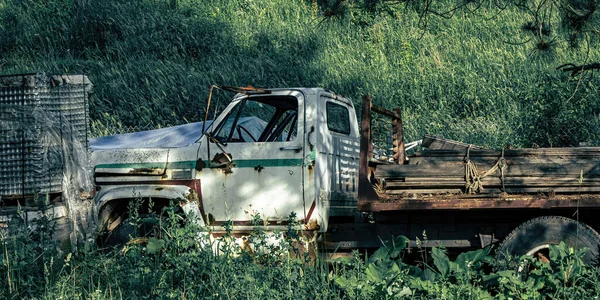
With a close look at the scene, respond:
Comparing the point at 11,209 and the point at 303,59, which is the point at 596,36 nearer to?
the point at 11,209

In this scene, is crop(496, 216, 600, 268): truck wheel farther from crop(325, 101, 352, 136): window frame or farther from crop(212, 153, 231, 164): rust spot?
crop(212, 153, 231, 164): rust spot

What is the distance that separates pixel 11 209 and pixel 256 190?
2262mm

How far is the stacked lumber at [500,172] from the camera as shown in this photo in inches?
258

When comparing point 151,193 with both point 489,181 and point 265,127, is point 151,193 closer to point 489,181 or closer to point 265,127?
point 265,127

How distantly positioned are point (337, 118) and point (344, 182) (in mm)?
724

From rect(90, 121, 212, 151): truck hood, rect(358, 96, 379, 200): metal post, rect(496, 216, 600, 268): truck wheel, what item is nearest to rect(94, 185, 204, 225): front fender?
rect(90, 121, 212, 151): truck hood

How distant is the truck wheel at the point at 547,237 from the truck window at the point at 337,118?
229cm

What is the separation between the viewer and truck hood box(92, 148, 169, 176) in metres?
7.66

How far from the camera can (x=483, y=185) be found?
664 cm

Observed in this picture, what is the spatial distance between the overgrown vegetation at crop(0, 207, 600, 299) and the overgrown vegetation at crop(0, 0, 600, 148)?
9381 mm

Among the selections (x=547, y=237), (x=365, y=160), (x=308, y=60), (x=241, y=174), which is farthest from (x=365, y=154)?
(x=308, y=60)

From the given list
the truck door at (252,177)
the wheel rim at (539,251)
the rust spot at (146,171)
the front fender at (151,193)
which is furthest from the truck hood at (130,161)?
the wheel rim at (539,251)

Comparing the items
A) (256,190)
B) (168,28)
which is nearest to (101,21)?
(168,28)

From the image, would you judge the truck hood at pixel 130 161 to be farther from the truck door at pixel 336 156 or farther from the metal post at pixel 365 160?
the metal post at pixel 365 160
